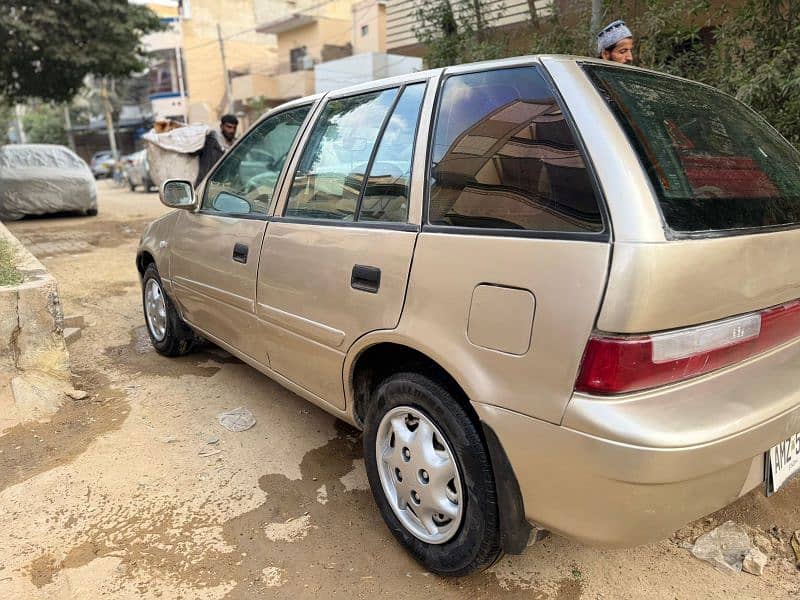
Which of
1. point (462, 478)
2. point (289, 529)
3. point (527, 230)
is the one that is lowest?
point (289, 529)

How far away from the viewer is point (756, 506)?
8.07 feet

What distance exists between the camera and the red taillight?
149 centimetres

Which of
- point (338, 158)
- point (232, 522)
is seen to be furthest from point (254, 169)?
point (232, 522)

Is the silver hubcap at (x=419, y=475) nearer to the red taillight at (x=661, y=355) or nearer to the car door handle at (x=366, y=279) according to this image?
the car door handle at (x=366, y=279)

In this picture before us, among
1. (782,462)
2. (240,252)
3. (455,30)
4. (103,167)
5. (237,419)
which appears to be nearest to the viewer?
(782,462)

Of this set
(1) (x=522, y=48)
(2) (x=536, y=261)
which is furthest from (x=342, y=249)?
(1) (x=522, y=48)

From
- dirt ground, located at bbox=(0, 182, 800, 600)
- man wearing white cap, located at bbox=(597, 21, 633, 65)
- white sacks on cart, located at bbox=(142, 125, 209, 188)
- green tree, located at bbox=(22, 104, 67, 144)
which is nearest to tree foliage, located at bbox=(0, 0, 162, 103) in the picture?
white sacks on cart, located at bbox=(142, 125, 209, 188)

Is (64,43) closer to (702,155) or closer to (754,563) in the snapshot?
(702,155)

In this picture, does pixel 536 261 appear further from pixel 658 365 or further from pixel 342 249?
pixel 342 249

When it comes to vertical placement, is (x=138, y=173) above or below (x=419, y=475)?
above

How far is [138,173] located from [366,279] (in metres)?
22.2

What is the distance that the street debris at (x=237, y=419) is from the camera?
10.7 ft

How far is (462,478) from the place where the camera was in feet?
6.19

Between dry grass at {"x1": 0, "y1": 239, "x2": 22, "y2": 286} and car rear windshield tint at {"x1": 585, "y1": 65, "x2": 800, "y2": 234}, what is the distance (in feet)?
11.4
